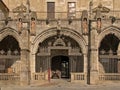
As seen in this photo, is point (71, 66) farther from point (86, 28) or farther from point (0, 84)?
point (0, 84)

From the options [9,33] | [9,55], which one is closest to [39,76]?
[9,55]

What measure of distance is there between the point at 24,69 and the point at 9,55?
3026 mm

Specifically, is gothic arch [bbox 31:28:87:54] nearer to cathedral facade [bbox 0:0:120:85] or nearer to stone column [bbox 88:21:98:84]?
cathedral facade [bbox 0:0:120:85]

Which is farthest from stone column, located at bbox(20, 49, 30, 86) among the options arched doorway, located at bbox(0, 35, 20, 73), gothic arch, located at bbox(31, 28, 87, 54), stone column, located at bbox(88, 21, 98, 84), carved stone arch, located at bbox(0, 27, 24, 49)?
stone column, located at bbox(88, 21, 98, 84)

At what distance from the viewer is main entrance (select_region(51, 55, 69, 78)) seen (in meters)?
42.9

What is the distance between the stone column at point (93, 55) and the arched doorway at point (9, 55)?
736cm

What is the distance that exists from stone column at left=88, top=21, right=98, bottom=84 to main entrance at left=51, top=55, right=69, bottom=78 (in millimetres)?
5723

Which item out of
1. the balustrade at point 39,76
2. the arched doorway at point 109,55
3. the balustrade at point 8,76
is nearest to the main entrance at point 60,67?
the balustrade at point 39,76

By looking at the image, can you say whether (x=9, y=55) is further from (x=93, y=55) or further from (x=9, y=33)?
(x=93, y=55)

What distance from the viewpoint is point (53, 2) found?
43.8 meters

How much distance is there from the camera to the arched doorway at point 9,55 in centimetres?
3984

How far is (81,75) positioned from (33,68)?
4.67 meters

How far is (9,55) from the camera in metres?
39.8

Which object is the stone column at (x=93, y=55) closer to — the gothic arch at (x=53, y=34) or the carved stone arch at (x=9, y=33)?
the gothic arch at (x=53, y=34)
